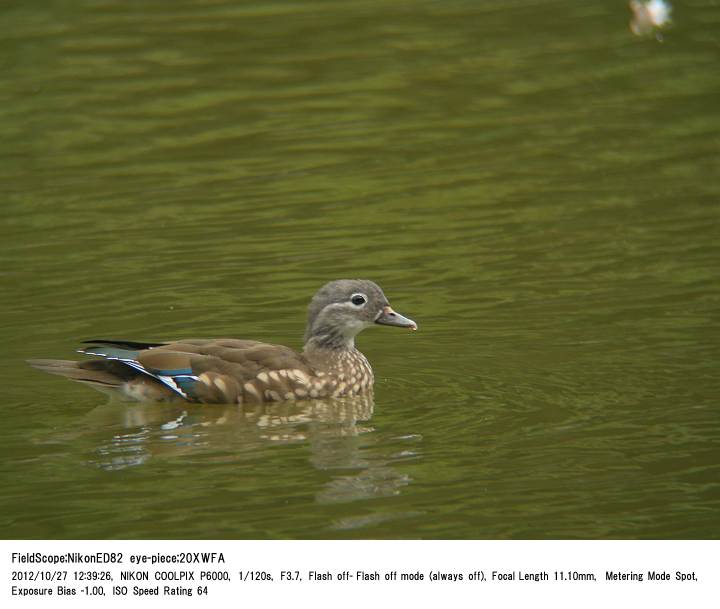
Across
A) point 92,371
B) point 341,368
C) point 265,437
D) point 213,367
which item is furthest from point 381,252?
point 265,437

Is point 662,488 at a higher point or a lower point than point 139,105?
lower

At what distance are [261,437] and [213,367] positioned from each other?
0.97 meters

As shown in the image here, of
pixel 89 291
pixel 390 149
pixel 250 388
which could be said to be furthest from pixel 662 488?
pixel 390 149

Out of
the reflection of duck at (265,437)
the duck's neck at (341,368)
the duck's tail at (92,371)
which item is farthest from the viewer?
the duck's neck at (341,368)

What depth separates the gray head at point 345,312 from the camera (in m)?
12.7

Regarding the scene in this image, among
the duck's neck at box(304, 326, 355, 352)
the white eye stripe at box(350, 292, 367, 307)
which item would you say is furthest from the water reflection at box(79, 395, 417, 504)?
the white eye stripe at box(350, 292, 367, 307)

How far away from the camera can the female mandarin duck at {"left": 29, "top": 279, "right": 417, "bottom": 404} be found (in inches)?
471

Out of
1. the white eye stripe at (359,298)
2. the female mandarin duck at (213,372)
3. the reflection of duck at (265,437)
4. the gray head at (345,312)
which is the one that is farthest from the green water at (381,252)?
the white eye stripe at (359,298)

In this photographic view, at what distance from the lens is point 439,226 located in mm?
16438

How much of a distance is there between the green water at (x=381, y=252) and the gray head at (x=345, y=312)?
0.51 m

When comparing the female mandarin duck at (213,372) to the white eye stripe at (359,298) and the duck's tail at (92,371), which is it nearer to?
the duck's tail at (92,371)

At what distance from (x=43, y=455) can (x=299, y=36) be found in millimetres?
13184

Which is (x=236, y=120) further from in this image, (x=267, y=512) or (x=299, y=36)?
(x=267, y=512)

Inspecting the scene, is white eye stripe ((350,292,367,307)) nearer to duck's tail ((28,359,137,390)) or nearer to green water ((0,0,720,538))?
green water ((0,0,720,538))
